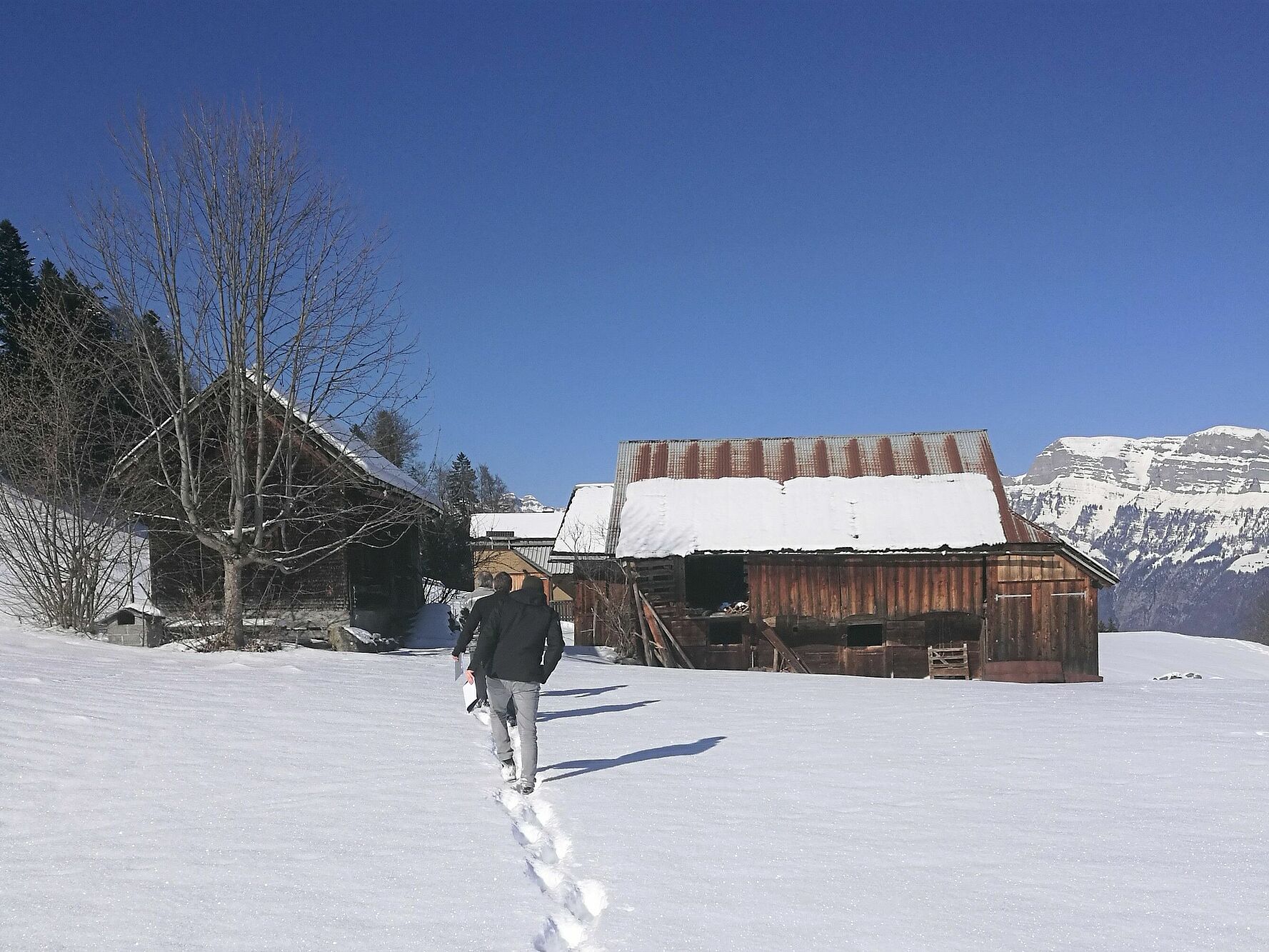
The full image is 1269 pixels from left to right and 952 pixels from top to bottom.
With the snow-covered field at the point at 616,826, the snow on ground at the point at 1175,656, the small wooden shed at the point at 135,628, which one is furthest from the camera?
the snow on ground at the point at 1175,656

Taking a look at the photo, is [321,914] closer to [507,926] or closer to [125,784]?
[507,926]

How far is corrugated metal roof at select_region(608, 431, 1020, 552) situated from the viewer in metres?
28.8

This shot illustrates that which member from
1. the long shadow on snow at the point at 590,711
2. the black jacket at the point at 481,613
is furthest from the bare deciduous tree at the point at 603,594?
the black jacket at the point at 481,613

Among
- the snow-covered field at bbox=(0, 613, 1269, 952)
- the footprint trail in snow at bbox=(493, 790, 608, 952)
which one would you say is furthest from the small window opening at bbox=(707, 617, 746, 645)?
the footprint trail in snow at bbox=(493, 790, 608, 952)

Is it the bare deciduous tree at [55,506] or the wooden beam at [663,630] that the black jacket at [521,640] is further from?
the wooden beam at [663,630]

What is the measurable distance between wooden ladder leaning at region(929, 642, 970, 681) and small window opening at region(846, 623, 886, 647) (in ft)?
4.50

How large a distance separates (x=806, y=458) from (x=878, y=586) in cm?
519

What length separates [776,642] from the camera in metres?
26.1

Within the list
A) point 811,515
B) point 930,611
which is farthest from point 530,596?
point 930,611

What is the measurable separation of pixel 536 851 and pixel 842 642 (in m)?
20.1

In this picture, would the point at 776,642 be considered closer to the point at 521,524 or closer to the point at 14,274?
the point at 14,274

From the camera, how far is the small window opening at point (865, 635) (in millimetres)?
26609

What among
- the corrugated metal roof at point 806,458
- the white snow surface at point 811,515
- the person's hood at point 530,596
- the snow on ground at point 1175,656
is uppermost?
the corrugated metal roof at point 806,458

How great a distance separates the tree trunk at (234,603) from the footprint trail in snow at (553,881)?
36.5ft
